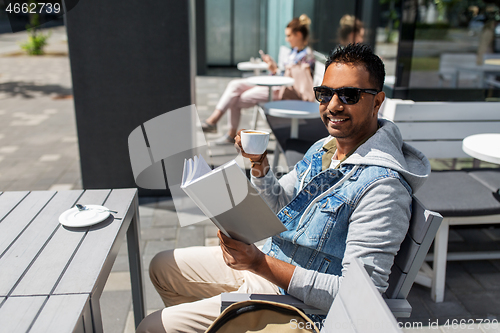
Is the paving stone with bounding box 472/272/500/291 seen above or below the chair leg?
below

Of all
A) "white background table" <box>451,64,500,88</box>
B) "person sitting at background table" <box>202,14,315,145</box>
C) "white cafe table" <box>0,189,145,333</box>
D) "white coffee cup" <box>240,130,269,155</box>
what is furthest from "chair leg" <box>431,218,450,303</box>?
"white background table" <box>451,64,500,88</box>

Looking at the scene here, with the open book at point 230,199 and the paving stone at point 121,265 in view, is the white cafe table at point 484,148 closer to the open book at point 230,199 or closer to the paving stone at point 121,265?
the open book at point 230,199

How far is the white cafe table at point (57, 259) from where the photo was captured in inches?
46.1

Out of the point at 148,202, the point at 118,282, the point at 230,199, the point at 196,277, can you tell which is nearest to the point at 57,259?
the point at 196,277

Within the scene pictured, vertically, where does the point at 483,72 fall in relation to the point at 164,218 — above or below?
above

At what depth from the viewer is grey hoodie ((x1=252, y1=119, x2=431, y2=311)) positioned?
1.31m

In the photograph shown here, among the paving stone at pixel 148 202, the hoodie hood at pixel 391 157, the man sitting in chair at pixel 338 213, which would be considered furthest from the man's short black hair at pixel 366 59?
the paving stone at pixel 148 202

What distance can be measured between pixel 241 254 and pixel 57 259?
632mm

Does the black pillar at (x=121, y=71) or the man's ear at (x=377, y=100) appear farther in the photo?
the black pillar at (x=121, y=71)

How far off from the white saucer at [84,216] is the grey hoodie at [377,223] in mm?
811

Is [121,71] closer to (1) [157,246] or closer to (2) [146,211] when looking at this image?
(2) [146,211]

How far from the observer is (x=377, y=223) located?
4.30 feet

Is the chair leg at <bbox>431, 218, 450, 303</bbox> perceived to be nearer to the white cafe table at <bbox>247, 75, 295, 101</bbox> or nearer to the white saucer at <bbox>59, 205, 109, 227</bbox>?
the white saucer at <bbox>59, 205, 109, 227</bbox>

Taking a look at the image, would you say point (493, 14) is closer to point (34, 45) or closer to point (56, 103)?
point (56, 103)
